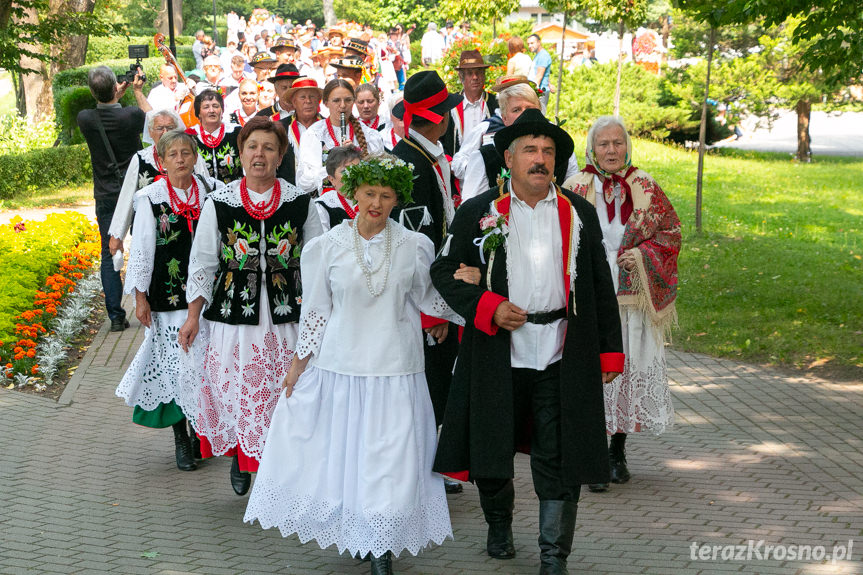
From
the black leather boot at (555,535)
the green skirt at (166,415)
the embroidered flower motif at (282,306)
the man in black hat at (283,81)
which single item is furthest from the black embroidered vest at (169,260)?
the man in black hat at (283,81)

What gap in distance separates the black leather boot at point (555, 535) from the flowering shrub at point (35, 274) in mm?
5883

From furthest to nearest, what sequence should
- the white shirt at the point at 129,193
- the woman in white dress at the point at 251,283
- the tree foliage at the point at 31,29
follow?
the tree foliage at the point at 31,29, the white shirt at the point at 129,193, the woman in white dress at the point at 251,283

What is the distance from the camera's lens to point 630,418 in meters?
6.69

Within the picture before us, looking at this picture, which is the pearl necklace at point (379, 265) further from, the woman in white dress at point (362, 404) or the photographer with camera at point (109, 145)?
the photographer with camera at point (109, 145)

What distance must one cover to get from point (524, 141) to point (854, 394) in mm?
5119

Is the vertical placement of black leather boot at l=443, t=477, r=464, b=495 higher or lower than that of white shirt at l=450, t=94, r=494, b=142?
lower

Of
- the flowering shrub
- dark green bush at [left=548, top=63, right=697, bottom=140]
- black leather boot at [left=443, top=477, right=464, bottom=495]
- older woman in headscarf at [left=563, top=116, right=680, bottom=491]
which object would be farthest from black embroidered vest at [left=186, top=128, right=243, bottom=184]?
dark green bush at [left=548, top=63, right=697, bottom=140]

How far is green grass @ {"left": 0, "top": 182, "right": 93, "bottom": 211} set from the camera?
754 inches

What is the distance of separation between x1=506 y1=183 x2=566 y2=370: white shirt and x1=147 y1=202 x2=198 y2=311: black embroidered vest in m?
2.61

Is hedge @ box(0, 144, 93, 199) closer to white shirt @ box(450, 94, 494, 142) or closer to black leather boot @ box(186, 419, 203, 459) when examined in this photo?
white shirt @ box(450, 94, 494, 142)

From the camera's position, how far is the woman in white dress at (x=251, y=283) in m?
6.23

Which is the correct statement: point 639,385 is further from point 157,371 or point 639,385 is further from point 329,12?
point 329,12

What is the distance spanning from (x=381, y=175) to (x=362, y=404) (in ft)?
3.53

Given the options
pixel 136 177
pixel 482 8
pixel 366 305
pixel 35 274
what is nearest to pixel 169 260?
pixel 136 177
